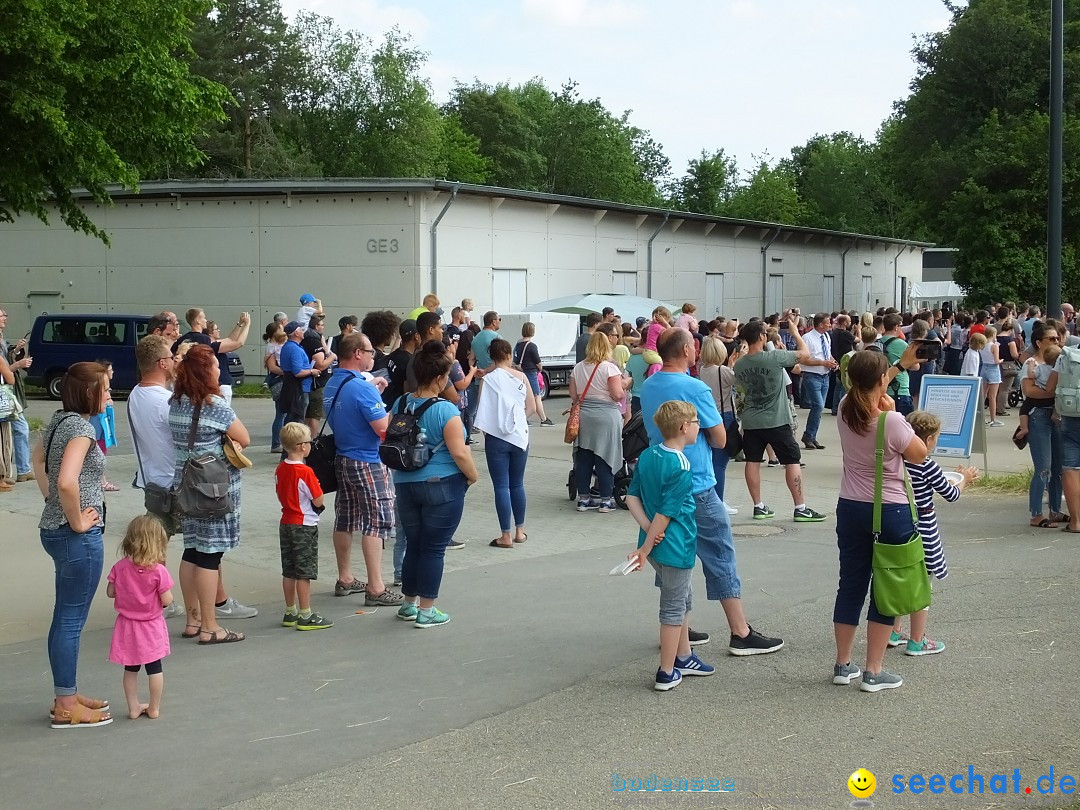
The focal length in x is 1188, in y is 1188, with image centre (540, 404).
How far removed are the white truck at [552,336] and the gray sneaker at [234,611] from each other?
679 inches

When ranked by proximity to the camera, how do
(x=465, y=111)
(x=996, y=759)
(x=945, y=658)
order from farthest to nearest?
1. (x=465, y=111)
2. (x=945, y=658)
3. (x=996, y=759)

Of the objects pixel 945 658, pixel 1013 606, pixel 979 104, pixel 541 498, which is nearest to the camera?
pixel 945 658

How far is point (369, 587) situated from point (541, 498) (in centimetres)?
469

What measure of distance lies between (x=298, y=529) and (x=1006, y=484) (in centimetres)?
852

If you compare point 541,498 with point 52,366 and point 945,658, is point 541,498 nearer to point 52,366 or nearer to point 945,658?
point 945,658

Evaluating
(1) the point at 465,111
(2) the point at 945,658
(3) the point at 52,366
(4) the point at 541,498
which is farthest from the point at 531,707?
(1) the point at 465,111

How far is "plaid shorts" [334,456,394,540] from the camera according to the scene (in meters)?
7.91

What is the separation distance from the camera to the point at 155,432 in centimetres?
720

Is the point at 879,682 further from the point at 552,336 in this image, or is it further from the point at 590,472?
the point at 552,336

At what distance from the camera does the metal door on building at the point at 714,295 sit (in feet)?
120

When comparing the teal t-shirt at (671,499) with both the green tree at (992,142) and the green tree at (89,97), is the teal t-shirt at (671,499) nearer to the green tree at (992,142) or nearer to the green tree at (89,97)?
the green tree at (89,97)

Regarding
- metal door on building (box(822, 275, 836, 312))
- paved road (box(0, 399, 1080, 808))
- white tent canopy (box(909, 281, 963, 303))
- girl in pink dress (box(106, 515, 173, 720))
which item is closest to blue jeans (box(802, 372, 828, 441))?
paved road (box(0, 399, 1080, 808))

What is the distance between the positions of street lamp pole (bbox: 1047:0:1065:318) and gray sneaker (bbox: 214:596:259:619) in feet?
48.8

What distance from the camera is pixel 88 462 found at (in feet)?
18.6
